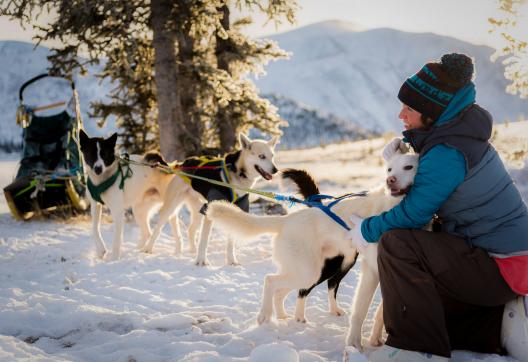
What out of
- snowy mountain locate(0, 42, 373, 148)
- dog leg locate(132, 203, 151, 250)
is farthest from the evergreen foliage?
snowy mountain locate(0, 42, 373, 148)

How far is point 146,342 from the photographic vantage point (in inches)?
106

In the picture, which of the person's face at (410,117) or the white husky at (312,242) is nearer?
the person's face at (410,117)

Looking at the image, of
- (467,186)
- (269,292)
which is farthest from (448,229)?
(269,292)

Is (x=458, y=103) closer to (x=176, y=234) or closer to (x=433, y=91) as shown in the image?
(x=433, y=91)

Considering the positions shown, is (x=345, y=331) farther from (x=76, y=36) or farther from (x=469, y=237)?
(x=76, y=36)

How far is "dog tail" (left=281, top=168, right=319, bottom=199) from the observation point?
3941mm

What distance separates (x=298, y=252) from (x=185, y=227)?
5.10 meters

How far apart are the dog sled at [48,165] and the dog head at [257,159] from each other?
12.7 feet

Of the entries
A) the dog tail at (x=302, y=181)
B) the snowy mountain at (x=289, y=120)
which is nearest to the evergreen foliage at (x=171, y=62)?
the dog tail at (x=302, y=181)

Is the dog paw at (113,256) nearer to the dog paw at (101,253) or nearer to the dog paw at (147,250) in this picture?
the dog paw at (101,253)

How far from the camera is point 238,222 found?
3.13 meters

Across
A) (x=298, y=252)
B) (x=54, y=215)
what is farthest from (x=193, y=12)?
(x=298, y=252)

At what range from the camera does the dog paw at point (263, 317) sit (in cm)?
314

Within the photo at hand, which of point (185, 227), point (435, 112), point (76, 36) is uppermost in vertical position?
point (76, 36)
